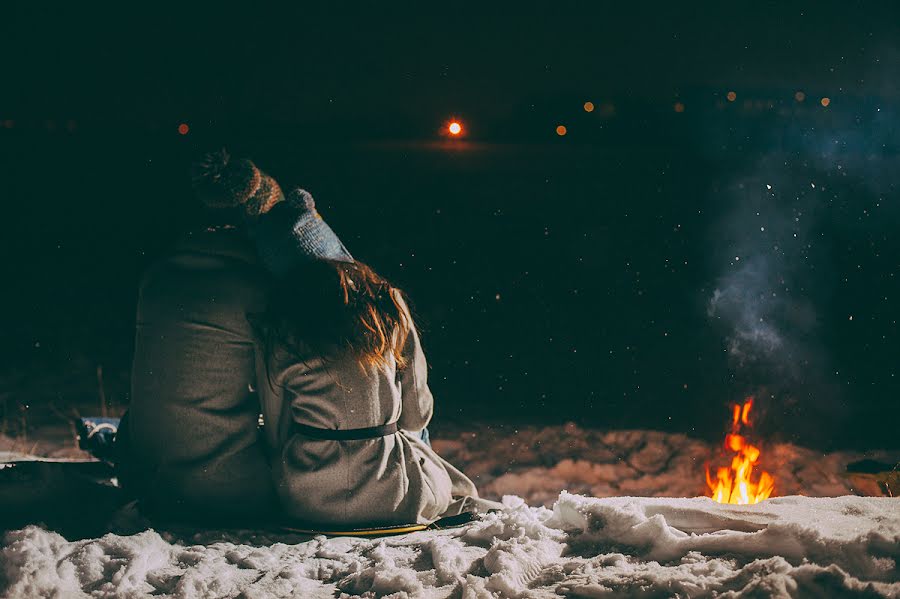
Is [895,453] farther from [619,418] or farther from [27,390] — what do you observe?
[27,390]

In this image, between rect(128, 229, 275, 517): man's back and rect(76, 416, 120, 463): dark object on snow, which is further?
rect(76, 416, 120, 463): dark object on snow

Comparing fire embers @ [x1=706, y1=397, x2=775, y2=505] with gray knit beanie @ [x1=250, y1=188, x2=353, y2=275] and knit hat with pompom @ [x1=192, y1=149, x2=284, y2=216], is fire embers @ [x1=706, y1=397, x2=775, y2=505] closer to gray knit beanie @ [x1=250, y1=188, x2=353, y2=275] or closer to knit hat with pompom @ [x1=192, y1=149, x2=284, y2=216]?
gray knit beanie @ [x1=250, y1=188, x2=353, y2=275]

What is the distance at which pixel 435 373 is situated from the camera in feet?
28.5

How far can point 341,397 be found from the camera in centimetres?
285

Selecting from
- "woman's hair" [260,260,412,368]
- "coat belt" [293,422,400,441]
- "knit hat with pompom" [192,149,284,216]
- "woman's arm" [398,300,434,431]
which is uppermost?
"knit hat with pompom" [192,149,284,216]

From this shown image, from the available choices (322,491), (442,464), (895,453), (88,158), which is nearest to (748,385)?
(895,453)

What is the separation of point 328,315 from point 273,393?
46 cm

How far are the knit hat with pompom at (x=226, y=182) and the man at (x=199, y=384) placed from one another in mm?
847

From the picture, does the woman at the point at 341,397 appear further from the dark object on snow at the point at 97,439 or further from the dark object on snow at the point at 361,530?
the dark object on snow at the point at 97,439

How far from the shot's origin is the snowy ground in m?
2.06

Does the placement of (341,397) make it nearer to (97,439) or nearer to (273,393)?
(273,393)

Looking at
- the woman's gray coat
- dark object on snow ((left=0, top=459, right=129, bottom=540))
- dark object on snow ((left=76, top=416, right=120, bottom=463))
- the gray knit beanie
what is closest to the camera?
dark object on snow ((left=0, top=459, right=129, bottom=540))

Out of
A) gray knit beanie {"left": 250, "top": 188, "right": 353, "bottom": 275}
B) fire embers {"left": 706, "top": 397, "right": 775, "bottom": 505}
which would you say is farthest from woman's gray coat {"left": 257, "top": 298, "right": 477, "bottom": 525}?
fire embers {"left": 706, "top": 397, "right": 775, "bottom": 505}

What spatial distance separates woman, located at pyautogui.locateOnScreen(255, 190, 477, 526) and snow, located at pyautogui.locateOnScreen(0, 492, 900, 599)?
179 mm
